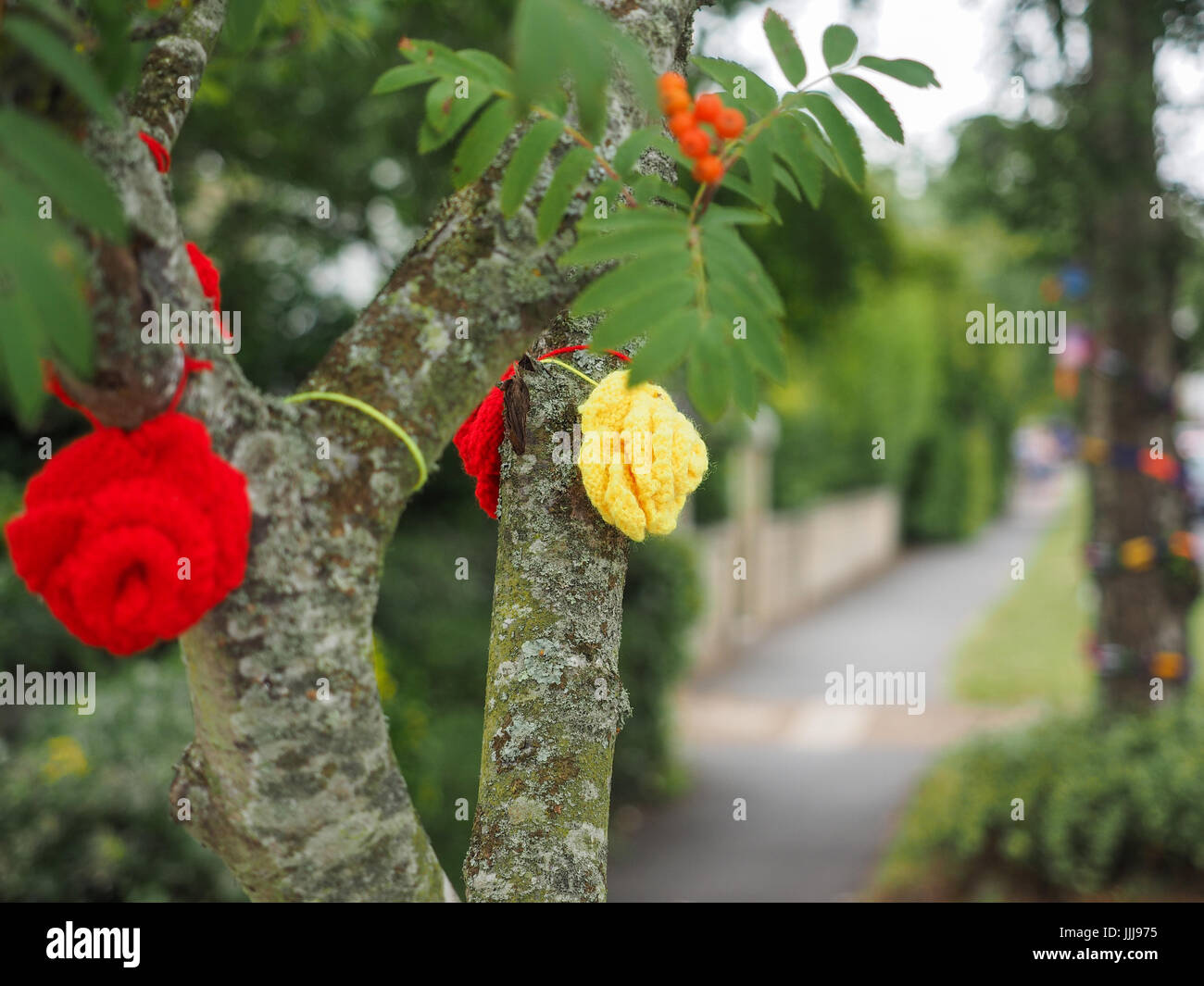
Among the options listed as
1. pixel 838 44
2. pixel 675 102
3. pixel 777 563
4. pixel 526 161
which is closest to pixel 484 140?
pixel 526 161

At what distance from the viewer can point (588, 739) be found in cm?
142

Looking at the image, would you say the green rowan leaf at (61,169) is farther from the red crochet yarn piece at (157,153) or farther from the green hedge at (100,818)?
the green hedge at (100,818)

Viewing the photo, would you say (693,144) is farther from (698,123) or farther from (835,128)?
(835,128)

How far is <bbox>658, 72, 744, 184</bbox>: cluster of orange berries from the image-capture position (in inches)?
43.1

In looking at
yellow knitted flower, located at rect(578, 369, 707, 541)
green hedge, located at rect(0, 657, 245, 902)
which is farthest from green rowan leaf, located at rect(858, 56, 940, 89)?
green hedge, located at rect(0, 657, 245, 902)

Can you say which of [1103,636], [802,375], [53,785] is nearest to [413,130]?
[53,785]

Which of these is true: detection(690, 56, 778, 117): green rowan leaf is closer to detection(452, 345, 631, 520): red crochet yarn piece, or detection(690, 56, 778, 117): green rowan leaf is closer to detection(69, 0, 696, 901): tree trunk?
detection(69, 0, 696, 901): tree trunk

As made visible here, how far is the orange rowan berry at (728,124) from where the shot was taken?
1120mm

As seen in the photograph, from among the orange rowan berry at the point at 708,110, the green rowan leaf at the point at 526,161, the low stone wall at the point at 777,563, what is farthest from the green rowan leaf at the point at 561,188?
the low stone wall at the point at 777,563

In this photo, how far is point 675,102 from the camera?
110 cm

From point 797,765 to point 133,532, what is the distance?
24.8ft

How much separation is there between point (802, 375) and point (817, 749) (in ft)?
26.5
